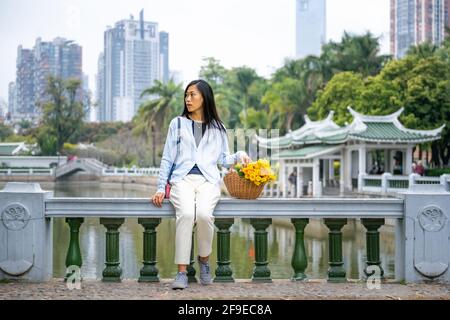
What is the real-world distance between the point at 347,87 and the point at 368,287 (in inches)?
1249

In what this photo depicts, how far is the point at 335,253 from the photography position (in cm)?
489

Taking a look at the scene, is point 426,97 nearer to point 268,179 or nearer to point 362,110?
point 362,110

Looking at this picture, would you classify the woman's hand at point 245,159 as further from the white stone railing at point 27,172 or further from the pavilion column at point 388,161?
the white stone railing at point 27,172

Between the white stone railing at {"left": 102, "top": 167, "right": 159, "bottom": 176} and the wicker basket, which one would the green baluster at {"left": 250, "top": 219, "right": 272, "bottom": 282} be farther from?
the white stone railing at {"left": 102, "top": 167, "right": 159, "bottom": 176}

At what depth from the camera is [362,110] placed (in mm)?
33062

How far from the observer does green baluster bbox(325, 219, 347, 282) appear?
488 cm

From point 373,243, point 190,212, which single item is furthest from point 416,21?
point 190,212

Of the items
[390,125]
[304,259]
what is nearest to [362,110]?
[390,125]

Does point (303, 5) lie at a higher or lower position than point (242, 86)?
higher

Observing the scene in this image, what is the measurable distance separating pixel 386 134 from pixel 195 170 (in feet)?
74.3

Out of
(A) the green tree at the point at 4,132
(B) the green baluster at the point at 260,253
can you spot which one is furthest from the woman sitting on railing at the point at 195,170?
(A) the green tree at the point at 4,132

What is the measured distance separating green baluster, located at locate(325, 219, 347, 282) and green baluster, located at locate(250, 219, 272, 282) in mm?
462

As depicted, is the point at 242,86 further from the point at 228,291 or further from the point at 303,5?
the point at 303,5

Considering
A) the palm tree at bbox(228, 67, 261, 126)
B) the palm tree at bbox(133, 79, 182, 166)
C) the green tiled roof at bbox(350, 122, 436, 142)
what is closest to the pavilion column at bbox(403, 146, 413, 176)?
the green tiled roof at bbox(350, 122, 436, 142)
